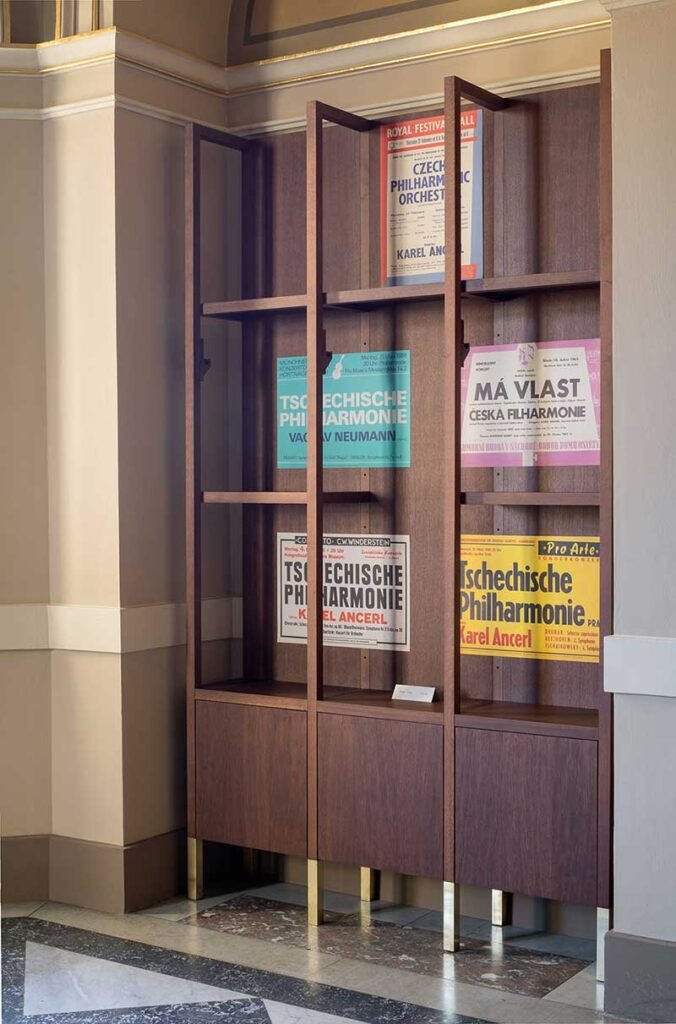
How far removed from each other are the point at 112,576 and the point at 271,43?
2.02 meters

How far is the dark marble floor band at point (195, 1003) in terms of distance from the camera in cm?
353

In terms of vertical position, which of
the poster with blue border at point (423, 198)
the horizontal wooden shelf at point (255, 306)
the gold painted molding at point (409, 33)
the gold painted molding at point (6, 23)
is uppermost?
the gold painted molding at point (6, 23)

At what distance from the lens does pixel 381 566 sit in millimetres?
4488

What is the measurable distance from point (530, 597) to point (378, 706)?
0.60m

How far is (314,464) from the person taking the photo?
167 inches

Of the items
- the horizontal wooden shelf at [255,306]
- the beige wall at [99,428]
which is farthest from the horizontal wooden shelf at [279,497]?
the horizontal wooden shelf at [255,306]

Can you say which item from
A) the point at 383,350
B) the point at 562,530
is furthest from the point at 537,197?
the point at 562,530

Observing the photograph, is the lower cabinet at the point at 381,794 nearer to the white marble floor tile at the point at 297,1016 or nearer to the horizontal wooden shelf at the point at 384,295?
the white marble floor tile at the point at 297,1016

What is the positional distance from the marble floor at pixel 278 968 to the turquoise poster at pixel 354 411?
1.57 metres

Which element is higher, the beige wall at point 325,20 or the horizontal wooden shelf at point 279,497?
the beige wall at point 325,20

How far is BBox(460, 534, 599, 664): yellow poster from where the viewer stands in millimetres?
4074

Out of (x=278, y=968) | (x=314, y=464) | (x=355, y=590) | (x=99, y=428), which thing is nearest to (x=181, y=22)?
(x=99, y=428)

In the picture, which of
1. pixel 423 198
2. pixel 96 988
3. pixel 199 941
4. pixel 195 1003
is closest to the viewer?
pixel 195 1003

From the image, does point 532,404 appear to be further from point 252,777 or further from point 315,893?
point 315,893
